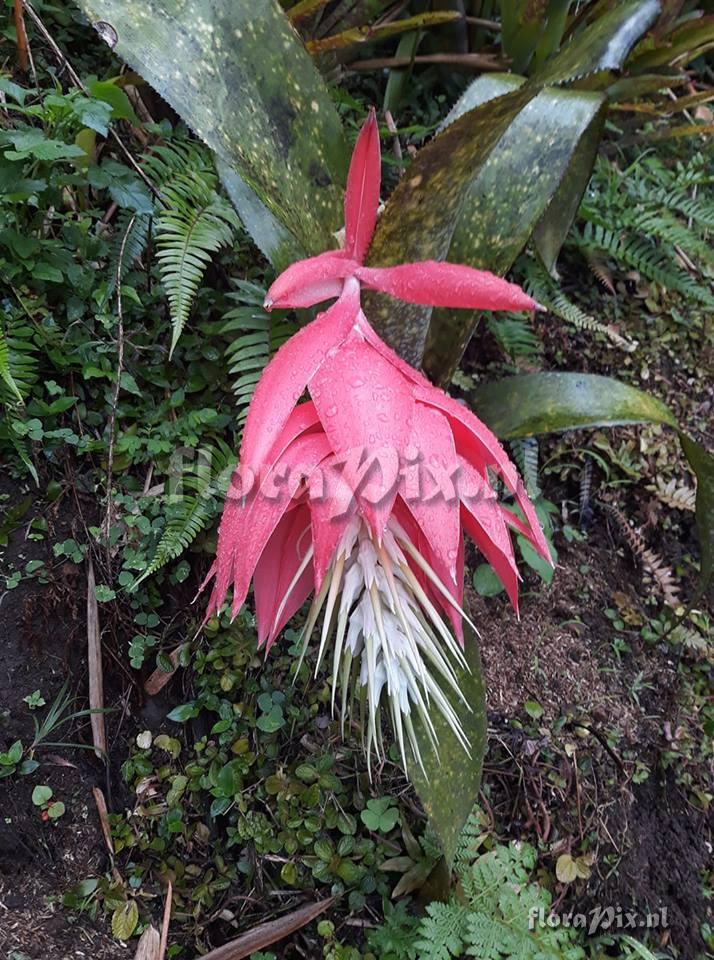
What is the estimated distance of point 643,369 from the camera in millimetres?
1608

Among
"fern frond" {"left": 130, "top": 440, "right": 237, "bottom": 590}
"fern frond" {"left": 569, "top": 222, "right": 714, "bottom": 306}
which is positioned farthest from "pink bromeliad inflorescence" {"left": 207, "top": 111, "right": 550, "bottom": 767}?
"fern frond" {"left": 569, "top": 222, "right": 714, "bottom": 306}

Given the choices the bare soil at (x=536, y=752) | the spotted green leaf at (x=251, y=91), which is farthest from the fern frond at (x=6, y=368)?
the spotted green leaf at (x=251, y=91)

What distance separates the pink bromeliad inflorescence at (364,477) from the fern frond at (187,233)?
0.39 metres

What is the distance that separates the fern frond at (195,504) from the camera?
1081mm

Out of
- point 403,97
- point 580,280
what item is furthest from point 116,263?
point 580,280

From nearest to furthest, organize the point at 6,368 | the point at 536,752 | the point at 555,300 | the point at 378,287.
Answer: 1. the point at 378,287
2. the point at 6,368
3. the point at 536,752
4. the point at 555,300

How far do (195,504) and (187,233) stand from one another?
0.45 meters

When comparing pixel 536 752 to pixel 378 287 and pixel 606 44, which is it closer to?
pixel 378 287

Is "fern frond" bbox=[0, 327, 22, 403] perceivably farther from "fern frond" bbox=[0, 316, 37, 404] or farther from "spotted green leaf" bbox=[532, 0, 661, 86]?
"spotted green leaf" bbox=[532, 0, 661, 86]

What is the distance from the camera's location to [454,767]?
94cm

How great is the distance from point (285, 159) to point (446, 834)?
89 centimetres

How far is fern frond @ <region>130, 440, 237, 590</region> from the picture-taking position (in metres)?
1.08

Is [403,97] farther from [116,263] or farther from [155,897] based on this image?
[155,897]

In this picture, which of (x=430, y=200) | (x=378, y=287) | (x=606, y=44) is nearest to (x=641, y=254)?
(x=606, y=44)
